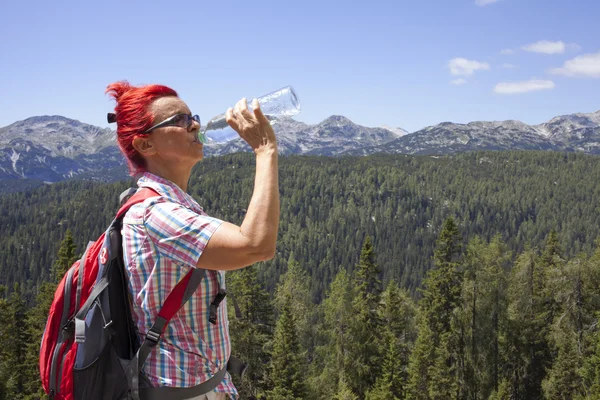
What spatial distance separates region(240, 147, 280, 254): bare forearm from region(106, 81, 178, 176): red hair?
2.54ft

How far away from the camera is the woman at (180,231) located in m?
2.17

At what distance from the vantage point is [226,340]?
2693 millimetres

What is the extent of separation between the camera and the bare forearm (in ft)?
6.94

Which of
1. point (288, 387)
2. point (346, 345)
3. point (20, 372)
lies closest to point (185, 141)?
point (288, 387)

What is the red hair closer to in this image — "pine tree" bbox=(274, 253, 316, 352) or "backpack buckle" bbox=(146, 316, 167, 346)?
"backpack buckle" bbox=(146, 316, 167, 346)

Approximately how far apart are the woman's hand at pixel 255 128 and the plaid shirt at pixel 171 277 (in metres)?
0.47

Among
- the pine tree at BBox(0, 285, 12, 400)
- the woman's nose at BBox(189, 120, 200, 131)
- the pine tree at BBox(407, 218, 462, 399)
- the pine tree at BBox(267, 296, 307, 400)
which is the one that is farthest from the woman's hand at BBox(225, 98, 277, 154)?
the pine tree at BBox(0, 285, 12, 400)

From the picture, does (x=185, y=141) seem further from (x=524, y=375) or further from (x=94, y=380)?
(x=524, y=375)

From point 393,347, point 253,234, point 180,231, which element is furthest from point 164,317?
point 393,347

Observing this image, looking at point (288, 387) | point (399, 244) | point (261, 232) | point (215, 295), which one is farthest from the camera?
point (399, 244)

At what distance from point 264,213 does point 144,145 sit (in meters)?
0.93

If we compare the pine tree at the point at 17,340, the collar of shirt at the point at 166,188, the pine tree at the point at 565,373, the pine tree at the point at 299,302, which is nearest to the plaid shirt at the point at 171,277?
the collar of shirt at the point at 166,188

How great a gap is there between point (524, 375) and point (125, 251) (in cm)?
4344

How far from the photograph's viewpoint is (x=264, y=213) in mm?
2162
